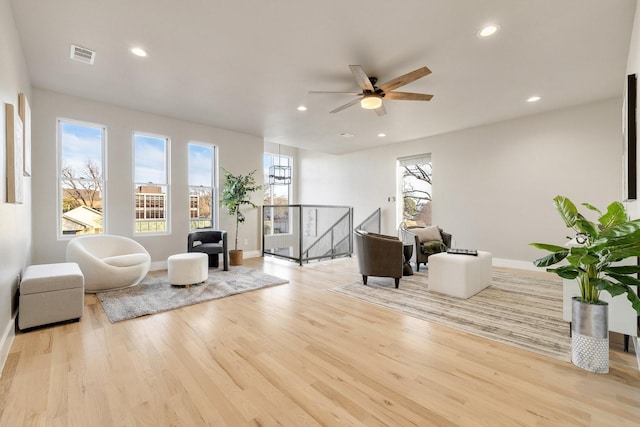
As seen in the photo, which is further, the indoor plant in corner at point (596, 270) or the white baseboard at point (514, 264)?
the white baseboard at point (514, 264)

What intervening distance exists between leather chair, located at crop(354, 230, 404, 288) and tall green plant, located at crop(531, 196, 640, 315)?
74.7 inches

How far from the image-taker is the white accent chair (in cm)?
356

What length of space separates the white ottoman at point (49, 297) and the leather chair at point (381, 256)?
3.33 m

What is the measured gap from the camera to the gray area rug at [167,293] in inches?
121

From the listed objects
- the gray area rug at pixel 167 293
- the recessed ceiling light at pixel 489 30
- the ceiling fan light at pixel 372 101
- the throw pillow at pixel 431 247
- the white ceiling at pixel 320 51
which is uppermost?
the white ceiling at pixel 320 51

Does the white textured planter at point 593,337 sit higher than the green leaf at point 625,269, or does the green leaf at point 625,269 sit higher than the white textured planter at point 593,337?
the green leaf at point 625,269

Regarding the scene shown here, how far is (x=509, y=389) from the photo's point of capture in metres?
1.74

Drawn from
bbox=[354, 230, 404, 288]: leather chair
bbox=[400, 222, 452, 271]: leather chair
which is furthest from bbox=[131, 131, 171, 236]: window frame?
bbox=[400, 222, 452, 271]: leather chair

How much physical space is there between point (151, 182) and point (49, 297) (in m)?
2.93

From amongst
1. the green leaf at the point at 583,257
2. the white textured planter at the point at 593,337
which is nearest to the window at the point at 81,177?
the green leaf at the point at 583,257

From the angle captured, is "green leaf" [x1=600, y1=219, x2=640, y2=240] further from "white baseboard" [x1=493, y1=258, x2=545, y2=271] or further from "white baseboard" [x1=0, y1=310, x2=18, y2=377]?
"white baseboard" [x1=0, y1=310, x2=18, y2=377]

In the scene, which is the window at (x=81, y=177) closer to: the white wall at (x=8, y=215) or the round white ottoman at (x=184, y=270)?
the white wall at (x=8, y=215)

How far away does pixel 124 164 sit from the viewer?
482 centimetres

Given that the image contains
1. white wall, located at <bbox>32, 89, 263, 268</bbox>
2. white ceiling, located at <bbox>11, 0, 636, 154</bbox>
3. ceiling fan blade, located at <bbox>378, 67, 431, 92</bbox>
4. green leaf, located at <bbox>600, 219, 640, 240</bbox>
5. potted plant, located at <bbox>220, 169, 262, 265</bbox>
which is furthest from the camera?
potted plant, located at <bbox>220, 169, 262, 265</bbox>
